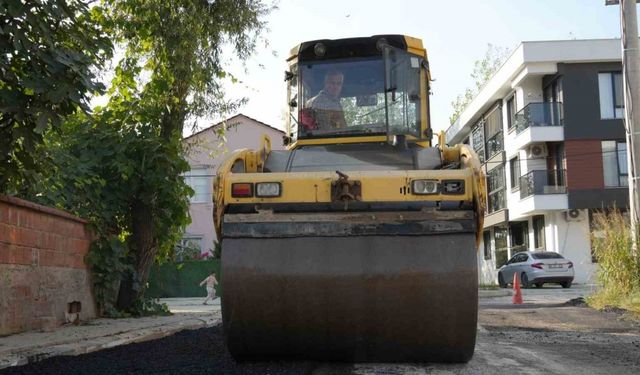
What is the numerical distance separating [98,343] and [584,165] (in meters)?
25.2

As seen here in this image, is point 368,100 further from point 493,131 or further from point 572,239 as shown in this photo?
point 493,131

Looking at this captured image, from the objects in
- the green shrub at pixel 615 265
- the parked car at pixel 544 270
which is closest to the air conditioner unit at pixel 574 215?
the parked car at pixel 544 270

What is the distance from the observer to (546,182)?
101ft

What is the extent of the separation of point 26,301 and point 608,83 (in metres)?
26.4

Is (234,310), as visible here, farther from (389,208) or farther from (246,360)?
(389,208)

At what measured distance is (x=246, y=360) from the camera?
6.21m

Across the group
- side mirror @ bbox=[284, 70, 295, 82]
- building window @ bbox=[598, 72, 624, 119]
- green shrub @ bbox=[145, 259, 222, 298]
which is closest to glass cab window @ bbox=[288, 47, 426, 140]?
side mirror @ bbox=[284, 70, 295, 82]

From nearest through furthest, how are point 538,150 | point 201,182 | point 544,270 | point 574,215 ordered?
point 544,270
point 574,215
point 538,150
point 201,182

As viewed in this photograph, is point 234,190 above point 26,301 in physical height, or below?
above

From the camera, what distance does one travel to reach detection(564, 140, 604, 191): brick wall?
2941 cm

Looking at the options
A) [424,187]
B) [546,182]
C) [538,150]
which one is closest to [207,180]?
[538,150]

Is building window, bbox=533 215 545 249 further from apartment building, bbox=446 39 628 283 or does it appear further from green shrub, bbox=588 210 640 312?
green shrub, bbox=588 210 640 312

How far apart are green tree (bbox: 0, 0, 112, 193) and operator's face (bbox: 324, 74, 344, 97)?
232 cm

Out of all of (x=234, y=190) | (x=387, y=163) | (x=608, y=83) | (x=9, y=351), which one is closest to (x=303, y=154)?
(x=387, y=163)
